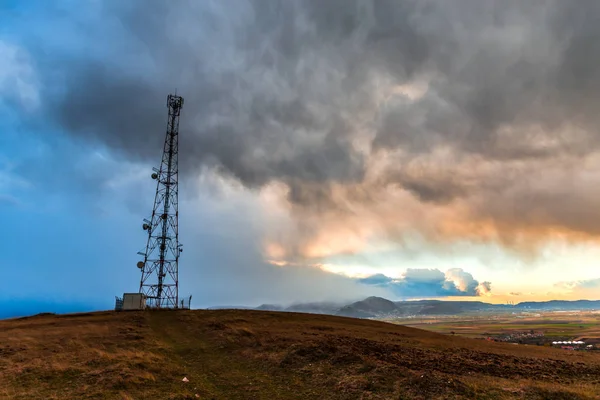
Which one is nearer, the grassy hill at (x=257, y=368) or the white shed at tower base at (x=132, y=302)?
the grassy hill at (x=257, y=368)

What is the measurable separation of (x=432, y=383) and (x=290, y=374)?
841cm

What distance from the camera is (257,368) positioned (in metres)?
23.0

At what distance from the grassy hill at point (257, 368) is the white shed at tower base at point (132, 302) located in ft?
53.6

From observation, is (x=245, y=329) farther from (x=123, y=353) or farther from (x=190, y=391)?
(x=190, y=391)

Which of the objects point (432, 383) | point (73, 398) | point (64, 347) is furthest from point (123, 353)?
point (432, 383)

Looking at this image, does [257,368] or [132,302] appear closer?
[257,368]

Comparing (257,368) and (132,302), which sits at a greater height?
(132,302)

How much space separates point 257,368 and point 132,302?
36.2 m

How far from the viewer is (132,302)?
51375mm

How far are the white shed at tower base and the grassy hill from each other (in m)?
16.3

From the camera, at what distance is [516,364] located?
24.5 meters

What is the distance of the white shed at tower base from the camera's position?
A: 51.1 m

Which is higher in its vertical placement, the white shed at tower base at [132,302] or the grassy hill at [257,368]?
the white shed at tower base at [132,302]

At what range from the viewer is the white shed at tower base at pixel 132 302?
168 feet
